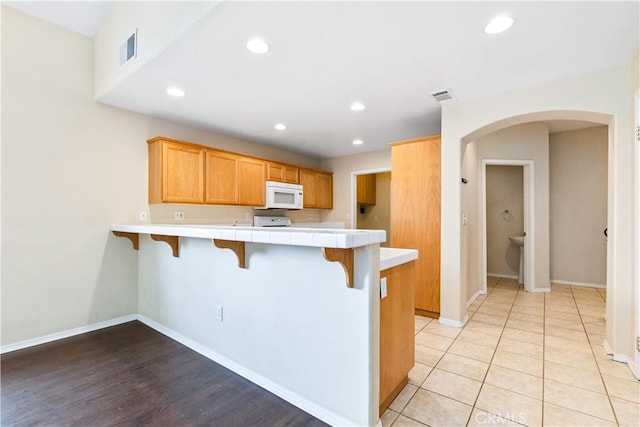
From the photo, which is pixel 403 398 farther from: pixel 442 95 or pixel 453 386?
pixel 442 95

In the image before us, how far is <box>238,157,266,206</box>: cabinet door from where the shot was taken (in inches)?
164

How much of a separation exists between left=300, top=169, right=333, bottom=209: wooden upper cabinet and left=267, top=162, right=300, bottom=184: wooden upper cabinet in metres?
0.18

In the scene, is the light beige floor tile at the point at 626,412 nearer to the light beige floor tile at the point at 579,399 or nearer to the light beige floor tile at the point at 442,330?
the light beige floor tile at the point at 579,399

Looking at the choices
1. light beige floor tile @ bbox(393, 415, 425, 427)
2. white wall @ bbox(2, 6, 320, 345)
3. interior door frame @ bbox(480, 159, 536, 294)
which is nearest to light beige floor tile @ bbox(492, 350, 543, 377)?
light beige floor tile @ bbox(393, 415, 425, 427)

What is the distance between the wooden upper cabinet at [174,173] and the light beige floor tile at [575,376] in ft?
12.3

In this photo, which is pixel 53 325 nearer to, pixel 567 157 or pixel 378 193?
pixel 378 193

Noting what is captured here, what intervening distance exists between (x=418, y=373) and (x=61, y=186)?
141 inches

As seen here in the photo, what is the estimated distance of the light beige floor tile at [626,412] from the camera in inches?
62.8

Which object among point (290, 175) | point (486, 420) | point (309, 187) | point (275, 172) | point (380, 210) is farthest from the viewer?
point (380, 210)

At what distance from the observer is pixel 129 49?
2.45 meters

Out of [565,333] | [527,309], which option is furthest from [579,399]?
[527,309]

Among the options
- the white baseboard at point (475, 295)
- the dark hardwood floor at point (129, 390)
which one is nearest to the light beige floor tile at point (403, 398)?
the dark hardwood floor at point (129, 390)

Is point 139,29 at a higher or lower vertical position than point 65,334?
higher

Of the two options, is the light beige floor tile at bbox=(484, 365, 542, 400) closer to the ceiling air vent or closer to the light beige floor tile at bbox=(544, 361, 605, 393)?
the light beige floor tile at bbox=(544, 361, 605, 393)
